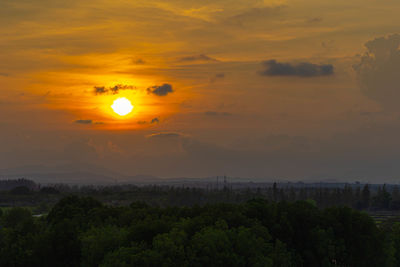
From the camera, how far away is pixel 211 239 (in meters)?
68.4

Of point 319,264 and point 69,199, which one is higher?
point 69,199

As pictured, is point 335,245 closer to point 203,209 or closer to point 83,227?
point 203,209

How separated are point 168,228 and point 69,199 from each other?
50.6 meters

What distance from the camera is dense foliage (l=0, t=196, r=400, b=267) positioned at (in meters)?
68.2

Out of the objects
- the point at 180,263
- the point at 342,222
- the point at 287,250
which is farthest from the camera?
the point at 342,222

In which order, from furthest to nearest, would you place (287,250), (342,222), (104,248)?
(342,222), (287,250), (104,248)

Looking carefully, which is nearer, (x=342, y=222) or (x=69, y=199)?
(x=342, y=222)

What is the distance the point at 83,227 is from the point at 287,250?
34.1 meters

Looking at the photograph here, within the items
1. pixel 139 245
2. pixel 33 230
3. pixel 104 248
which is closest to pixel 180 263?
pixel 139 245

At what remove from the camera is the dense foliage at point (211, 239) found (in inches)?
2685

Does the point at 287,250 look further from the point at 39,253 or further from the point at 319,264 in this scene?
the point at 39,253

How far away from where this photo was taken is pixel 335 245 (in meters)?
87.4

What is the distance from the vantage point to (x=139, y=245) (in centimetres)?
7031

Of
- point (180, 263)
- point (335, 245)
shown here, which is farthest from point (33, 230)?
point (335, 245)
